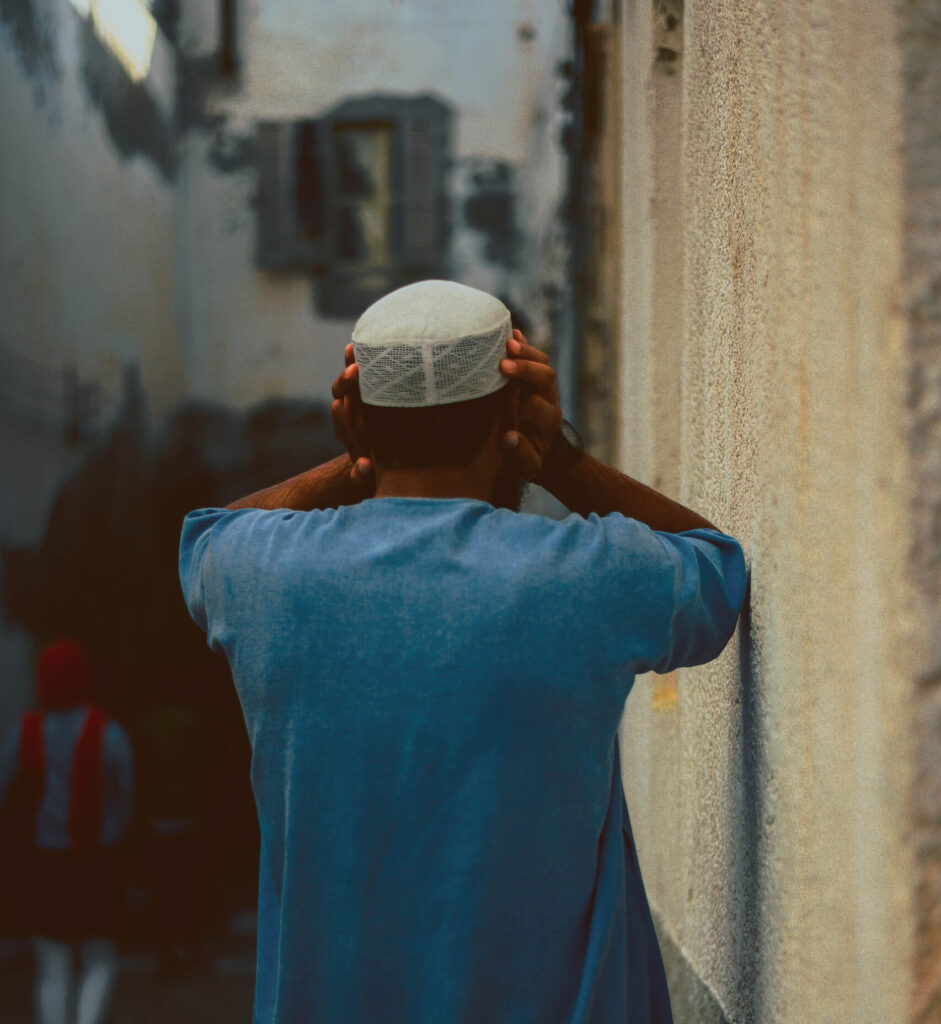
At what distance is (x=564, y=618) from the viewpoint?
128 cm

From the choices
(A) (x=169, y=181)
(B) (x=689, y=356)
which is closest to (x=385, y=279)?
(A) (x=169, y=181)

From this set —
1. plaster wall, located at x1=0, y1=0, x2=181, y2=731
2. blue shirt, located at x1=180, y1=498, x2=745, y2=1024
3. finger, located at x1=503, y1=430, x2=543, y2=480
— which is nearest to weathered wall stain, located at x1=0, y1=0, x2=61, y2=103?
plaster wall, located at x1=0, y1=0, x2=181, y2=731

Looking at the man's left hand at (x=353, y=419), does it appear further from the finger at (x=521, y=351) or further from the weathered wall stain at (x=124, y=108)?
the weathered wall stain at (x=124, y=108)

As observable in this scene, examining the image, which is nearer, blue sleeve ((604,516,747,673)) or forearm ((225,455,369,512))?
blue sleeve ((604,516,747,673))

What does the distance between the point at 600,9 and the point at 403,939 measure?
15.1 feet

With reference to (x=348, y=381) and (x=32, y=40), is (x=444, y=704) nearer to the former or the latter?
(x=348, y=381)

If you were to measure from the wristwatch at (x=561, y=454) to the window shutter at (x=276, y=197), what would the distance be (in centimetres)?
865

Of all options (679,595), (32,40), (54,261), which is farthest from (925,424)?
(54,261)

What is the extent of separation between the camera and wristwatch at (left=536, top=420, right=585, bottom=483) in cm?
158

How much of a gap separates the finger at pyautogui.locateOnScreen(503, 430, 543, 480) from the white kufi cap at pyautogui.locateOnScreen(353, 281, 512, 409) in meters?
0.07

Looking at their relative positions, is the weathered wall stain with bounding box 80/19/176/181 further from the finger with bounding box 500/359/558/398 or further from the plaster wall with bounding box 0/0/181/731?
the finger with bounding box 500/359/558/398

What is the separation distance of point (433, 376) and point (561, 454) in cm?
27

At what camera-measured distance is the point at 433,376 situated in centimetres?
138

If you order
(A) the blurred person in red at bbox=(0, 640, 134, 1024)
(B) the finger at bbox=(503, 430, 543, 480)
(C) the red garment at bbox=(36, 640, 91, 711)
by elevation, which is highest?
(B) the finger at bbox=(503, 430, 543, 480)
